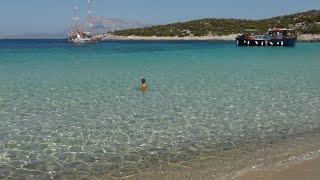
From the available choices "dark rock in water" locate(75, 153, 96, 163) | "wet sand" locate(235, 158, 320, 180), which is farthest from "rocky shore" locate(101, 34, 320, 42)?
"dark rock in water" locate(75, 153, 96, 163)

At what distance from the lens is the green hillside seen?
486 feet

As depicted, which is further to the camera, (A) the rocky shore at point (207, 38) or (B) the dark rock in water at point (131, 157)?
(A) the rocky shore at point (207, 38)

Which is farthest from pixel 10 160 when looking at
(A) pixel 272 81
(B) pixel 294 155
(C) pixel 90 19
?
(C) pixel 90 19

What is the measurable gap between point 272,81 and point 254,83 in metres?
1.58

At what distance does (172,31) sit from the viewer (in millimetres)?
175125

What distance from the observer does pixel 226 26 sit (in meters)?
175

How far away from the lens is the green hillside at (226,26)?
14823 centimetres

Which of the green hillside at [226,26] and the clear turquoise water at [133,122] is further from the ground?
the green hillside at [226,26]

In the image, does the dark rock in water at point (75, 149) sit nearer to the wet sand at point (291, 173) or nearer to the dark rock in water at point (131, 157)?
the dark rock in water at point (131, 157)

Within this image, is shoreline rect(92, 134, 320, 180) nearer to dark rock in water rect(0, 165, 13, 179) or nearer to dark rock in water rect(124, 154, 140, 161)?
dark rock in water rect(124, 154, 140, 161)

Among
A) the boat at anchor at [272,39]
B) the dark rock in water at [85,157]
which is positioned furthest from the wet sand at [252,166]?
the boat at anchor at [272,39]

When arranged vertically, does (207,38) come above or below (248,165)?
below

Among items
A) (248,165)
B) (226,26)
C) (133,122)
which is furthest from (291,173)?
(226,26)

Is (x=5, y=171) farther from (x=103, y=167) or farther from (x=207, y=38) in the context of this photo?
(x=207, y=38)
